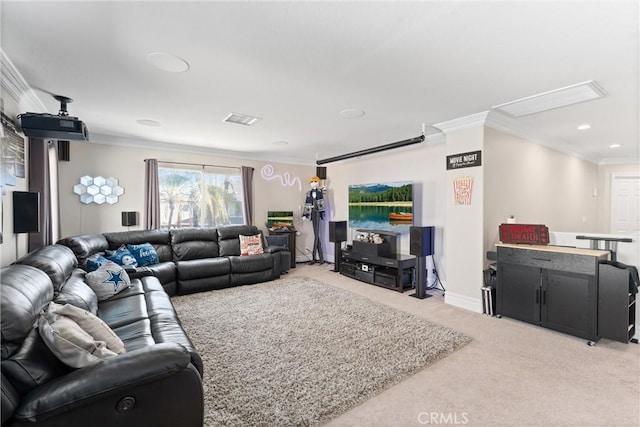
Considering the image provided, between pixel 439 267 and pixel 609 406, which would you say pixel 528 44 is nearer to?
pixel 609 406

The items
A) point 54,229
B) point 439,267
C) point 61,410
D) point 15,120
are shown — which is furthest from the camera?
point 439,267

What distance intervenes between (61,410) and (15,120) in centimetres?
280

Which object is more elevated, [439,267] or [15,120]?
[15,120]

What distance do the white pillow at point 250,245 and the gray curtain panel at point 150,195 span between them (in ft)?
4.82

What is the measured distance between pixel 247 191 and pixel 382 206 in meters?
2.70

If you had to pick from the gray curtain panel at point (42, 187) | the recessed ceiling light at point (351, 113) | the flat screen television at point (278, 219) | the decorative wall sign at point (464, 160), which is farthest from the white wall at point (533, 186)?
the gray curtain panel at point (42, 187)

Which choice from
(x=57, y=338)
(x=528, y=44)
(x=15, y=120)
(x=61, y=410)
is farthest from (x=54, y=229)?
(x=528, y=44)

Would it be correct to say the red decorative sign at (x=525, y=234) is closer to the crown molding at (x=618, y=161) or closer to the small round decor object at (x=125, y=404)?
the small round decor object at (x=125, y=404)

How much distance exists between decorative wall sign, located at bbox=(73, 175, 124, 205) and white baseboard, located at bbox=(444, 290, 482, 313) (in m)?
5.22

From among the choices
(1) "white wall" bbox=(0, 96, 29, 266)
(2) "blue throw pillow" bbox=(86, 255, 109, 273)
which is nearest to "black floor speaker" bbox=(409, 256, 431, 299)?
(2) "blue throw pillow" bbox=(86, 255, 109, 273)

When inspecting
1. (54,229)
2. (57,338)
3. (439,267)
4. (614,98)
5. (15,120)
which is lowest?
(439,267)

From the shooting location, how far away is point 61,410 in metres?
1.13

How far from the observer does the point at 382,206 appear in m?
5.43

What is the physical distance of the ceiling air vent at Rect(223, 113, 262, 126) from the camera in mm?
3634
